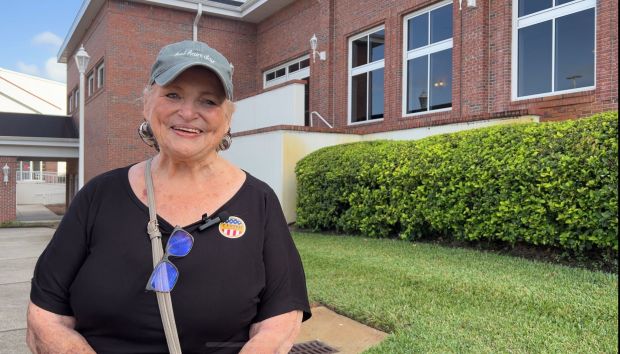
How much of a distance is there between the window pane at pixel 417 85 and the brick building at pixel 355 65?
28 millimetres

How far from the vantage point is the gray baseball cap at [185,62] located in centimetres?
165

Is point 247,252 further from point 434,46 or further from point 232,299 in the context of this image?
point 434,46

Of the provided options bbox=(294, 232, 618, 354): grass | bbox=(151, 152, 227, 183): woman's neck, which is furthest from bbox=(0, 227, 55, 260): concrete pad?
bbox=(151, 152, 227, 183): woman's neck

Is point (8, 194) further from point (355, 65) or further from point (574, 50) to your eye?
point (574, 50)

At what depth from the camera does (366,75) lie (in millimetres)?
14547

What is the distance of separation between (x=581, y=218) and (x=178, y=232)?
530cm

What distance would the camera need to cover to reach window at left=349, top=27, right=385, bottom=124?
45.9 feet

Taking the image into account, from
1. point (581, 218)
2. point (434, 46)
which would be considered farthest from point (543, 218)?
point (434, 46)

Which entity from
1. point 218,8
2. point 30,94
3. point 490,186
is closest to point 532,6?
point 490,186

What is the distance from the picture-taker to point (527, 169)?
6.29 metres

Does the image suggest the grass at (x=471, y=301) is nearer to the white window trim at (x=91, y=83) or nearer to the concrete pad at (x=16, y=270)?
the concrete pad at (x=16, y=270)

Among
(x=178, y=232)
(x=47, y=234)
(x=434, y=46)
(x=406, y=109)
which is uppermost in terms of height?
(x=434, y=46)

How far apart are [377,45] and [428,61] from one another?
6.88 feet

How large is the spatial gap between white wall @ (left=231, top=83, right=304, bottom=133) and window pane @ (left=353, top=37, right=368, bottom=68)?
2.26 meters
